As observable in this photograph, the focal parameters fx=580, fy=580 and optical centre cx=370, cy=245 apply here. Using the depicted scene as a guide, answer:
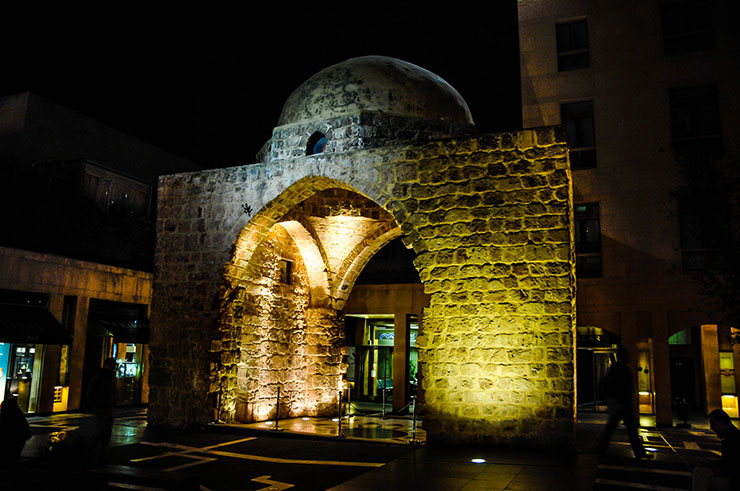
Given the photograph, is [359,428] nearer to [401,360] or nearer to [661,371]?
[401,360]

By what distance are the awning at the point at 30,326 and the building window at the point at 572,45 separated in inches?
566

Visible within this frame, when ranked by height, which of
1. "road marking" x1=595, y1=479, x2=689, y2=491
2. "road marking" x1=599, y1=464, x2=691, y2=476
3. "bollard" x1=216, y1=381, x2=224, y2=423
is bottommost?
"road marking" x1=599, y1=464, x2=691, y2=476

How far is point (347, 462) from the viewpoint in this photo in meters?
7.70

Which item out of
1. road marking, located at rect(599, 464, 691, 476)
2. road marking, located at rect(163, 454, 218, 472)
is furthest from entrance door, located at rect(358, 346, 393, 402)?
Answer: road marking, located at rect(599, 464, 691, 476)

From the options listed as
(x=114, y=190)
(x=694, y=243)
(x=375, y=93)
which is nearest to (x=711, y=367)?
(x=694, y=243)

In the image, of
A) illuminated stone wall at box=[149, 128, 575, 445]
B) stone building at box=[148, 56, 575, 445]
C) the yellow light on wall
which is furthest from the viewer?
the yellow light on wall

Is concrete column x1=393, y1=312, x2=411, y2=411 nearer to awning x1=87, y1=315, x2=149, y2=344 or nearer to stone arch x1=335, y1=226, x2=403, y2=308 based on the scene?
stone arch x1=335, y1=226, x2=403, y2=308

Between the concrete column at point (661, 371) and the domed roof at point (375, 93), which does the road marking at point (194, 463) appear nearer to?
the domed roof at point (375, 93)

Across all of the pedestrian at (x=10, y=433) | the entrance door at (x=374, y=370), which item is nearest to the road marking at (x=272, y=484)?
the pedestrian at (x=10, y=433)

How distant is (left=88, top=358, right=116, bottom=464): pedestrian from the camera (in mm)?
7148

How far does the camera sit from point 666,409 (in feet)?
43.7

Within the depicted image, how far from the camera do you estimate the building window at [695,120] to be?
1399cm

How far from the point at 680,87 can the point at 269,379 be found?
12122mm

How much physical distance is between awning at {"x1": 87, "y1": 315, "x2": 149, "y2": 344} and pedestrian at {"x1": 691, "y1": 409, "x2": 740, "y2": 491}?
581 inches
